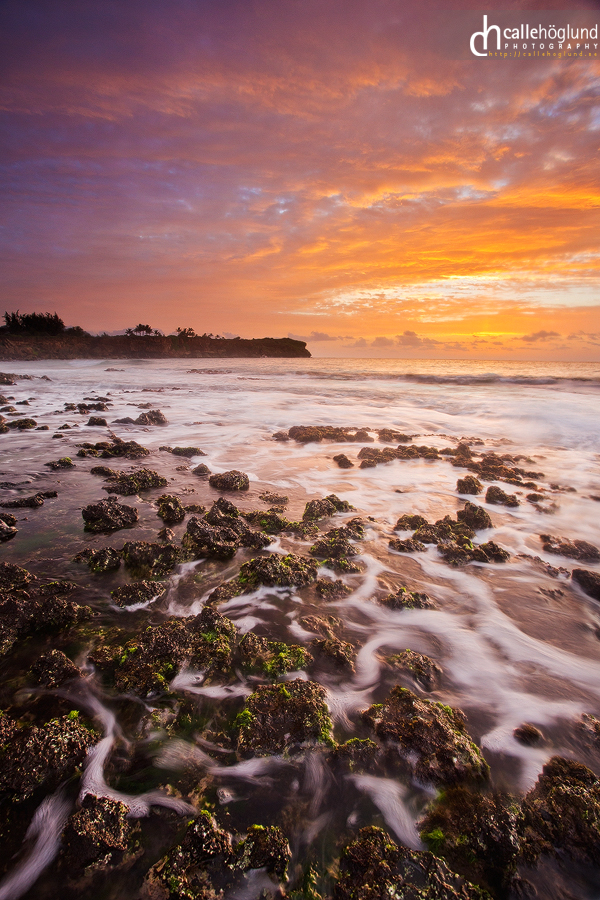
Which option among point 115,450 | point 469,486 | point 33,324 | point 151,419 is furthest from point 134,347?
point 469,486

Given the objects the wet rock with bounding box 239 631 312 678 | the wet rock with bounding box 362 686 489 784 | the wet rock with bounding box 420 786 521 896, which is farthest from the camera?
the wet rock with bounding box 239 631 312 678

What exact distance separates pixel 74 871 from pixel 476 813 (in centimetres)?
178

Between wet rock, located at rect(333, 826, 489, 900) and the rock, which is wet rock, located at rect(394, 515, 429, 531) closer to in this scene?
wet rock, located at rect(333, 826, 489, 900)

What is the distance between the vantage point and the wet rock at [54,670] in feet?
7.51

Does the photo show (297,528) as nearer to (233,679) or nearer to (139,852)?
(233,679)

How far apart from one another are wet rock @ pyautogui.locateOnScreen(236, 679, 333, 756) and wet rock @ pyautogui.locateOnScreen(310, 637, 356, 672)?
330 mm

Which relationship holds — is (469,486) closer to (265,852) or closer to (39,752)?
(265,852)

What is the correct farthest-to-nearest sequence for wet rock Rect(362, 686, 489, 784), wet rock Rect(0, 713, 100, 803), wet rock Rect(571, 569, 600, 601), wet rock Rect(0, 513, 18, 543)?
1. wet rock Rect(0, 513, 18, 543)
2. wet rock Rect(571, 569, 600, 601)
3. wet rock Rect(362, 686, 489, 784)
4. wet rock Rect(0, 713, 100, 803)

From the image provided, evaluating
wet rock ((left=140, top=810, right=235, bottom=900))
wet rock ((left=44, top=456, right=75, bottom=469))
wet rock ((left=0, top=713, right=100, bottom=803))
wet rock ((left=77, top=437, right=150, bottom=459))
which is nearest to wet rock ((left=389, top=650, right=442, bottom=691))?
wet rock ((left=140, top=810, right=235, bottom=900))

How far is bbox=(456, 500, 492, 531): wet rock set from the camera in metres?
4.69

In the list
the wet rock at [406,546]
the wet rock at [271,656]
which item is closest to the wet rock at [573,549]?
the wet rock at [406,546]

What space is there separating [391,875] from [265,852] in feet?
1.73

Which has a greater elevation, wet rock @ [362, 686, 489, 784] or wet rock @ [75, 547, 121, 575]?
wet rock @ [75, 547, 121, 575]

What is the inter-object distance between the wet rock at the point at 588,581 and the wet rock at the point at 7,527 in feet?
19.2
